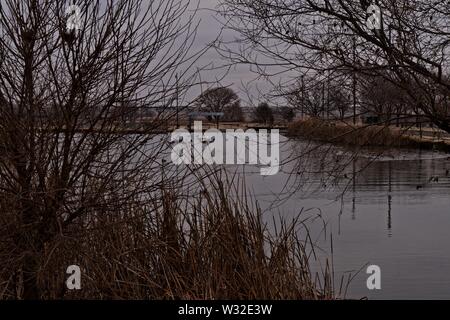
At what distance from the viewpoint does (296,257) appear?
6543 millimetres

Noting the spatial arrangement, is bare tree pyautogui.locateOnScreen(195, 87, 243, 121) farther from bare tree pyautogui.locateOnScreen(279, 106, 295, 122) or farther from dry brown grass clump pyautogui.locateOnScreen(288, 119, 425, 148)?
dry brown grass clump pyautogui.locateOnScreen(288, 119, 425, 148)

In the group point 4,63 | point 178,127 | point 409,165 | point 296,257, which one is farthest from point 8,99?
point 409,165

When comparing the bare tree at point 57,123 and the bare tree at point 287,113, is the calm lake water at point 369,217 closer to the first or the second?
the bare tree at point 287,113

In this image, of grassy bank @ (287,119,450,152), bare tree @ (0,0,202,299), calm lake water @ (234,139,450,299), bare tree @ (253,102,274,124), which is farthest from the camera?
bare tree @ (253,102,274,124)

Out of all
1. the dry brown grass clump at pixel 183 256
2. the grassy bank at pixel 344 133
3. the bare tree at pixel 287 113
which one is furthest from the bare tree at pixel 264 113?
the dry brown grass clump at pixel 183 256

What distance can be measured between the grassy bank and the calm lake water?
115 millimetres

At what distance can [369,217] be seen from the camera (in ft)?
56.7

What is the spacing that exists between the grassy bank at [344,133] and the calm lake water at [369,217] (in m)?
0.12

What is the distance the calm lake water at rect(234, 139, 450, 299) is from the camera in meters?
7.59

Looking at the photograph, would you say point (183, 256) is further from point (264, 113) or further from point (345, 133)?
point (345, 133)

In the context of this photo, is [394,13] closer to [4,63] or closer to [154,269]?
[154,269]

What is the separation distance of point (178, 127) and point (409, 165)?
28.6 metres

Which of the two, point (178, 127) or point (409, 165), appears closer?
point (178, 127)

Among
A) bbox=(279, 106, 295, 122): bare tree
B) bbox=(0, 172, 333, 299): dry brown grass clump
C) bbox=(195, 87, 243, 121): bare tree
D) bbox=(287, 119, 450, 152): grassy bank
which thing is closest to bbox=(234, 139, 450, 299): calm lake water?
bbox=(287, 119, 450, 152): grassy bank
